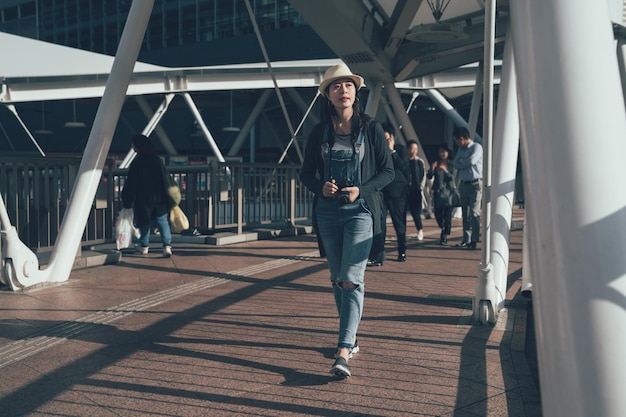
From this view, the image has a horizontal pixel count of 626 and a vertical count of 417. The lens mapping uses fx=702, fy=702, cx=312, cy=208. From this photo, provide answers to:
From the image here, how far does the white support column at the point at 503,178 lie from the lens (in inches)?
232

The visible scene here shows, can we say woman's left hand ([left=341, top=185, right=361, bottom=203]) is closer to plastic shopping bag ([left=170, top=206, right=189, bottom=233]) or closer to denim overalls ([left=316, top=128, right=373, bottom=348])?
denim overalls ([left=316, top=128, right=373, bottom=348])

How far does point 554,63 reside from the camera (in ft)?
6.56

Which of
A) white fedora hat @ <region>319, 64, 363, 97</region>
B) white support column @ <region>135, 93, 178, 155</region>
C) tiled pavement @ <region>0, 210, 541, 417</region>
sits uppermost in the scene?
white support column @ <region>135, 93, 178, 155</region>

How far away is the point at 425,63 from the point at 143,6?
8.51 metres

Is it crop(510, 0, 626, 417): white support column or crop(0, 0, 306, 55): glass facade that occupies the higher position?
crop(0, 0, 306, 55): glass facade

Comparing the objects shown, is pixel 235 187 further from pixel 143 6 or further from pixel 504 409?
pixel 504 409

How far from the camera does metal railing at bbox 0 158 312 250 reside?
25.6 ft

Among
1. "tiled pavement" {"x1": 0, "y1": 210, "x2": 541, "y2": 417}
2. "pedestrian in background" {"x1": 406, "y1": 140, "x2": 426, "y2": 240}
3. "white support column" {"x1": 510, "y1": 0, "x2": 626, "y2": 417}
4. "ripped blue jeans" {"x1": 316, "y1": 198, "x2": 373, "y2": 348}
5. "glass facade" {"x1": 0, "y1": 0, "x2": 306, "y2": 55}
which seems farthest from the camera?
"glass facade" {"x1": 0, "y1": 0, "x2": 306, "y2": 55}

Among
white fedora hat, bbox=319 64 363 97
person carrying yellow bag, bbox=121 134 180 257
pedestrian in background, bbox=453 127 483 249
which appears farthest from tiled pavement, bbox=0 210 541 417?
pedestrian in background, bbox=453 127 483 249

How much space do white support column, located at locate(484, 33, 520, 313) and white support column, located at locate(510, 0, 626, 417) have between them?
12.5 ft

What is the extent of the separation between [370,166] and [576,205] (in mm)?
2356

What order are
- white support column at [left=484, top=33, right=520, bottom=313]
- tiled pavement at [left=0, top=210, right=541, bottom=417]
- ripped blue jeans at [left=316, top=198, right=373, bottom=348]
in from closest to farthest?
tiled pavement at [left=0, top=210, right=541, bottom=417], ripped blue jeans at [left=316, top=198, right=373, bottom=348], white support column at [left=484, top=33, right=520, bottom=313]

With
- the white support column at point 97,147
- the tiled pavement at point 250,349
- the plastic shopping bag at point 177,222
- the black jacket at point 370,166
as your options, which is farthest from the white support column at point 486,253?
the plastic shopping bag at point 177,222

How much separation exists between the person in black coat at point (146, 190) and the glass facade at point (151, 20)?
29.5m
